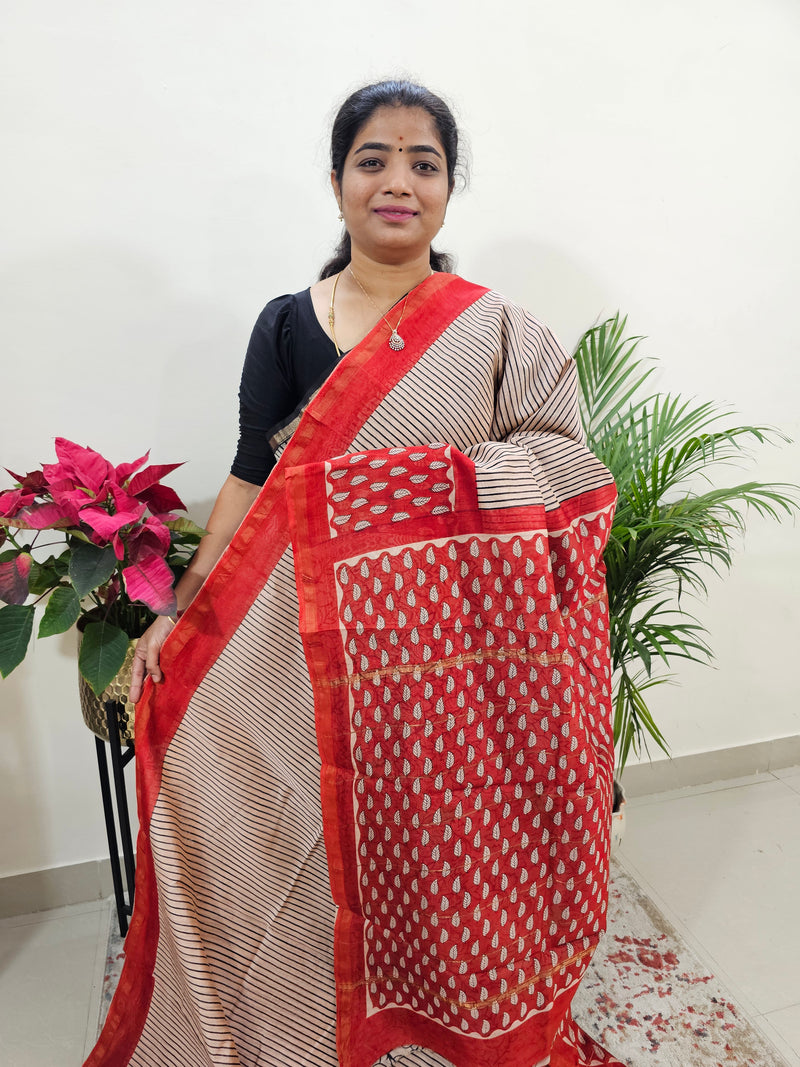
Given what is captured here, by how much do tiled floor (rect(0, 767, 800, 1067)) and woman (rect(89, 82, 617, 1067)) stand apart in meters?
0.30

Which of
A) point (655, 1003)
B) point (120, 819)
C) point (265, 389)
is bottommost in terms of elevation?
point (655, 1003)

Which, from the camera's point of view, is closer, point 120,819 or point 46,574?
point 46,574

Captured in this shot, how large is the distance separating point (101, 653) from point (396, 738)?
44cm

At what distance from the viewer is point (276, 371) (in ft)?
3.90

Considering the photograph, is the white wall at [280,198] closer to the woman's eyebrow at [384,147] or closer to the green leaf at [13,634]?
the woman's eyebrow at [384,147]

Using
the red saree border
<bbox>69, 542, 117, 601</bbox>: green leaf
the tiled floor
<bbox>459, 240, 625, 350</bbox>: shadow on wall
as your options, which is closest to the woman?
the red saree border

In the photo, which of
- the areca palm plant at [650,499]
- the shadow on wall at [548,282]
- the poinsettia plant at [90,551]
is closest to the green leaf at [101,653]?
the poinsettia plant at [90,551]

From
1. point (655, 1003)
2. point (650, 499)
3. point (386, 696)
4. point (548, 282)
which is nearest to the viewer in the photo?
point (386, 696)

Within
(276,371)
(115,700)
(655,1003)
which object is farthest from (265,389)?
(655,1003)

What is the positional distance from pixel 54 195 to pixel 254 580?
2.70ft

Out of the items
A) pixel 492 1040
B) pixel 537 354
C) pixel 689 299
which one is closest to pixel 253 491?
pixel 537 354

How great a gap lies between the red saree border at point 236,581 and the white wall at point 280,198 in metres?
0.51

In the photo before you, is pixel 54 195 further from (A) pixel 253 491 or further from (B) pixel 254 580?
(B) pixel 254 580

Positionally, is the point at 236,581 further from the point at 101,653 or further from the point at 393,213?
the point at 393,213
